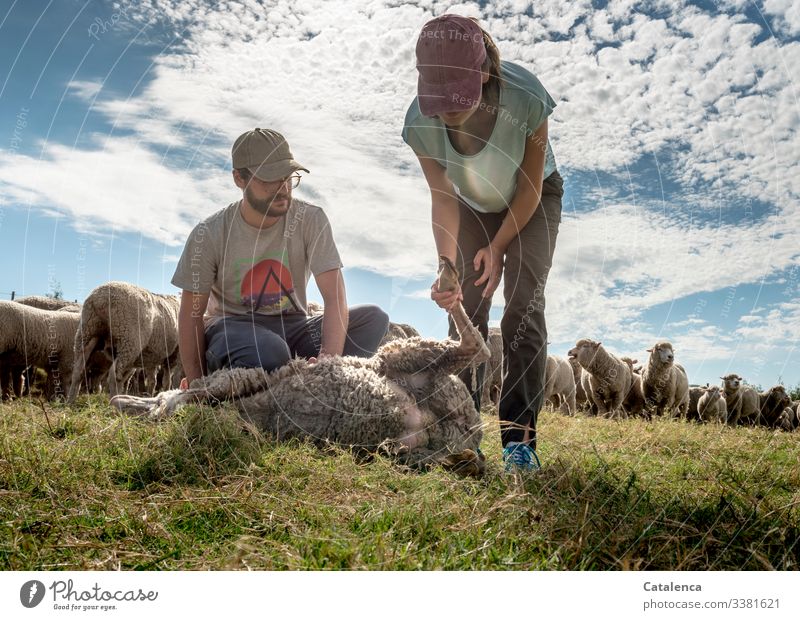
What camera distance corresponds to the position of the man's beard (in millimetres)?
3857

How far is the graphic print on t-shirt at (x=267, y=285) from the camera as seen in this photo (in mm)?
4066

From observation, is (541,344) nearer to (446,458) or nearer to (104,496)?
(446,458)

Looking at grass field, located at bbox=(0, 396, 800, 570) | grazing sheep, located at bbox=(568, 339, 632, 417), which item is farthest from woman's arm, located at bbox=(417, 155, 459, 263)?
grazing sheep, located at bbox=(568, 339, 632, 417)

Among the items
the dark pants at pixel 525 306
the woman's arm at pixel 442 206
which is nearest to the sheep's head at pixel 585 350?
A: the dark pants at pixel 525 306

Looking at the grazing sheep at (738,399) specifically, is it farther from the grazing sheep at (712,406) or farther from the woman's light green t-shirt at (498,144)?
the woman's light green t-shirt at (498,144)

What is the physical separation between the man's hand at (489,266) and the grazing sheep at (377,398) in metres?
0.34

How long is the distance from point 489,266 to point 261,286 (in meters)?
1.59

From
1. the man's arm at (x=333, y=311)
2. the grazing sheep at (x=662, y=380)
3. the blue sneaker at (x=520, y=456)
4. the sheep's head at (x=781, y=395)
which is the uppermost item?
the man's arm at (x=333, y=311)

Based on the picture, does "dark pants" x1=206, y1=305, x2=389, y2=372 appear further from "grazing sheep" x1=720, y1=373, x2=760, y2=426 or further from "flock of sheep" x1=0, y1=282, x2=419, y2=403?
"grazing sheep" x1=720, y1=373, x2=760, y2=426

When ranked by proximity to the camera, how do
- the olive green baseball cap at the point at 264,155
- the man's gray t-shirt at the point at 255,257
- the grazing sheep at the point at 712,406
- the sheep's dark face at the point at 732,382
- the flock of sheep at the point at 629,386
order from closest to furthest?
the olive green baseball cap at the point at 264,155, the man's gray t-shirt at the point at 255,257, the flock of sheep at the point at 629,386, the grazing sheep at the point at 712,406, the sheep's dark face at the point at 732,382

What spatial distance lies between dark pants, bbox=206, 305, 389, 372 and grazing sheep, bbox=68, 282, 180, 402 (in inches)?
120

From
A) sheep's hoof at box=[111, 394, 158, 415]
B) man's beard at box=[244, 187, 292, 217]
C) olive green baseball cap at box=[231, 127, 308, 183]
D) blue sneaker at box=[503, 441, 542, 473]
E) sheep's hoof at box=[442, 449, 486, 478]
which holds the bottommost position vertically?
sheep's hoof at box=[111, 394, 158, 415]
